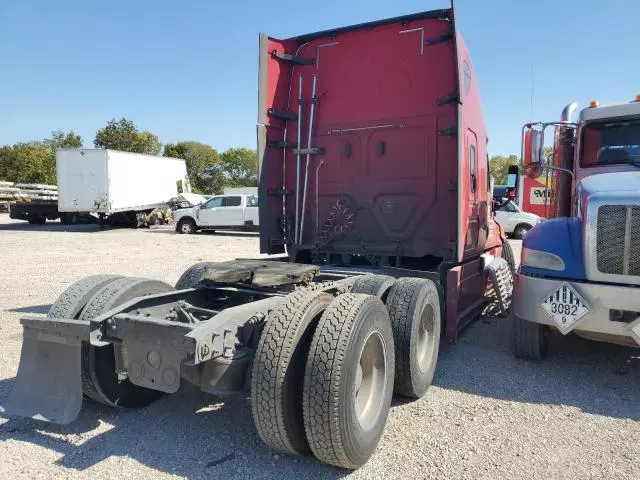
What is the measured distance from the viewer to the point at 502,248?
320 inches

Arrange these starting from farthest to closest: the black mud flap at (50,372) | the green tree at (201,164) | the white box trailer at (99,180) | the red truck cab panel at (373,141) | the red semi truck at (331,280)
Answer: the green tree at (201,164) → the white box trailer at (99,180) → the red truck cab panel at (373,141) → the black mud flap at (50,372) → the red semi truck at (331,280)

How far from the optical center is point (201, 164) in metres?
67.5

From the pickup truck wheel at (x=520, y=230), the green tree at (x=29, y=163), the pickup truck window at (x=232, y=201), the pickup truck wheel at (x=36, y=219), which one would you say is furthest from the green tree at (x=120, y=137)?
the pickup truck wheel at (x=520, y=230)

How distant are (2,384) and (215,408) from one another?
1.85m

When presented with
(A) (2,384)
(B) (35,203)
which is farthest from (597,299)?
(B) (35,203)

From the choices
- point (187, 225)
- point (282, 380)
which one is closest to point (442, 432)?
point (282, 380)

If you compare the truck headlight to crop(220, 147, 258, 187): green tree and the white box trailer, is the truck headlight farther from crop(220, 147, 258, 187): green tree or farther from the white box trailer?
crop(220, 147, 258, 187): green tree

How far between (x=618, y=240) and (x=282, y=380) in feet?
9.67

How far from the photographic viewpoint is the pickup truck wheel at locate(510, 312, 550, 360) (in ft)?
15.2

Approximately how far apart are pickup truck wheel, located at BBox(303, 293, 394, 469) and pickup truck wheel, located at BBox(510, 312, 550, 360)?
6.86 feet

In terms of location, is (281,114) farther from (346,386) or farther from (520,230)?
(520,230)

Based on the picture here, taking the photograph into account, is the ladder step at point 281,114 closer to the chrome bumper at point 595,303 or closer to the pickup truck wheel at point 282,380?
the chrome bumper at point 595,303

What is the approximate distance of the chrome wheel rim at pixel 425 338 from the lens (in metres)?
4.14

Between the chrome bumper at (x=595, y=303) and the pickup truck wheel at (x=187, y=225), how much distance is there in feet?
61.5
